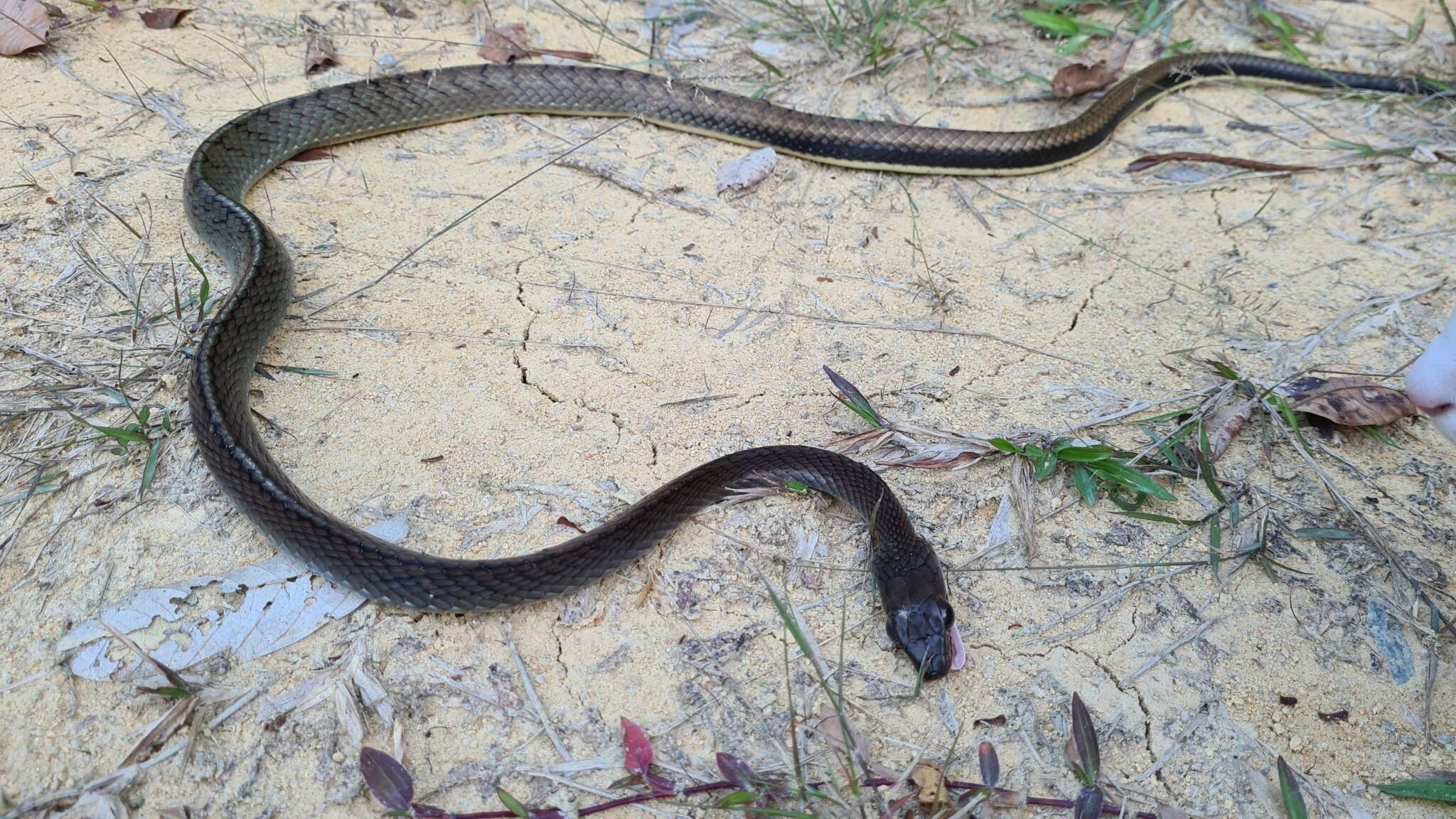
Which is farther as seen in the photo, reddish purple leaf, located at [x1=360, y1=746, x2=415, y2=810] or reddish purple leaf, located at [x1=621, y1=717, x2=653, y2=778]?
reddish purple leaf, located at [x1=621, y1=717, x2=653, y2=778]

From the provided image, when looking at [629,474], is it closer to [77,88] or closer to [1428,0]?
[77,88]

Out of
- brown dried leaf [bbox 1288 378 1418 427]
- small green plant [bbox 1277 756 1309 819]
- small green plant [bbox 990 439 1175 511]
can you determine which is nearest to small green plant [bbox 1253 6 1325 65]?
brown dried leaf [bbox 1288 378 1418 427]

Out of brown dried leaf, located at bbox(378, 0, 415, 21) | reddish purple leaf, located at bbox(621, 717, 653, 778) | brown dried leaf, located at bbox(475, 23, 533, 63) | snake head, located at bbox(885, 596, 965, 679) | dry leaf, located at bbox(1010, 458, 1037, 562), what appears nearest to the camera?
reddish purple leaf, located at bbox(621, 717, 653, 778)

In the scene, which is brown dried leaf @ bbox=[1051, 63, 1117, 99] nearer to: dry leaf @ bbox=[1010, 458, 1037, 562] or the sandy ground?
the sandy ground

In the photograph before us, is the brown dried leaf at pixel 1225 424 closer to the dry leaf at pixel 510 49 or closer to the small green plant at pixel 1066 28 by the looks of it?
the small green plant at pixel 1066 28

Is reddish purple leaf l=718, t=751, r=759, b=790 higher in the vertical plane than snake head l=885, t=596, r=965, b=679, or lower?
lower

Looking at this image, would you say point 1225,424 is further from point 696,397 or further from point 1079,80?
point 1079,80

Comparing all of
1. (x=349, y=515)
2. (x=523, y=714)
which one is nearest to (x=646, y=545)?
(x=523, y=714)

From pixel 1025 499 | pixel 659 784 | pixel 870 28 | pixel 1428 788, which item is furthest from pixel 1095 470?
pixel 870 28
